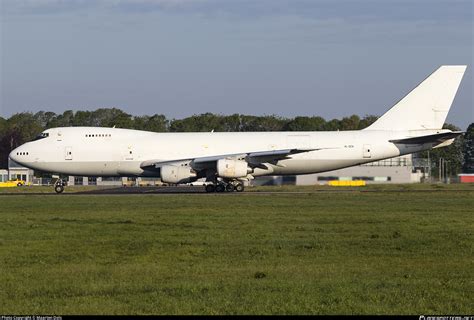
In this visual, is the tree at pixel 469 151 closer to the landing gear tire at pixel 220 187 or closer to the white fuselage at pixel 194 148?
the white fuselage at pixel 194 148

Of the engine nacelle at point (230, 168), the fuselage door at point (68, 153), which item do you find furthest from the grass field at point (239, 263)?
the fuselage door at point (68, 153)

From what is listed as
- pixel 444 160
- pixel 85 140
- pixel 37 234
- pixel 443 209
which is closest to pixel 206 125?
pixel 444 160

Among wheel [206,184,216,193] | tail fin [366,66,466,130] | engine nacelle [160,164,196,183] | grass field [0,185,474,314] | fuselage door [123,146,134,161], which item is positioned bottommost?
grass field [0,185,474,314]

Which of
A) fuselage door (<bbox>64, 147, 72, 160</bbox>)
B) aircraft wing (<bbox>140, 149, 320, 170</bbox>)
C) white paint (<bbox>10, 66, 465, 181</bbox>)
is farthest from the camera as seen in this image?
fuselage door (<bbox>64, 147, 72, 160</bbox>)

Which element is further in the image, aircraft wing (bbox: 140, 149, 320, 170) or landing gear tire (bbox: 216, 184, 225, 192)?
landing gear tire (bbox: 216, 184, 225, 192)

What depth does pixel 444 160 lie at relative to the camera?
123 meters

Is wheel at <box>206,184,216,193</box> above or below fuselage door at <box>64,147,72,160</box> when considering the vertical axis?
below

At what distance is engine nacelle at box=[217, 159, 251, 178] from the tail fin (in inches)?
415

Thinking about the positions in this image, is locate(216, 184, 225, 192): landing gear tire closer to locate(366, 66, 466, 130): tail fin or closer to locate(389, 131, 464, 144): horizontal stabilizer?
locate(389, 131, 464, 144): horizontal stabilizer

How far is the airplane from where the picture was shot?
50.9 metres

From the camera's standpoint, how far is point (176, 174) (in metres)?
48.6

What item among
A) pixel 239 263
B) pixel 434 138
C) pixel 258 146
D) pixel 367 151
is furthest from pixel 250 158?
pixel 239 263

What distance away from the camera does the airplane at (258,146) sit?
167 ft

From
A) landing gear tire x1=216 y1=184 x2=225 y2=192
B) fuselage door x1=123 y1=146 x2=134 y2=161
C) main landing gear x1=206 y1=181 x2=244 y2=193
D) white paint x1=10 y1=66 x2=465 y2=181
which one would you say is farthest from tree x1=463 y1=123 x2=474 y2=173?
fuselage door x1=123 y1=146 x2=134 y2=161
